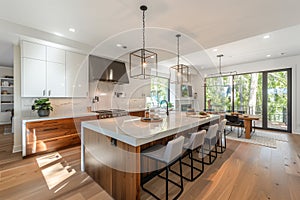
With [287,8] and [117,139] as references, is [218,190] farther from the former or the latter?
[287,8]

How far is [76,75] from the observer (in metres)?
3.68

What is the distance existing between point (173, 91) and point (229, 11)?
5.02m

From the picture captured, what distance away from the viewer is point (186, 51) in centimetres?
411

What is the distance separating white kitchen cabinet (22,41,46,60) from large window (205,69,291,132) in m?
7.06

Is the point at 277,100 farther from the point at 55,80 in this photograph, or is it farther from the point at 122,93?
the point at 55,80

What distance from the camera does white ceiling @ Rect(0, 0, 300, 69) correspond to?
2086 mm

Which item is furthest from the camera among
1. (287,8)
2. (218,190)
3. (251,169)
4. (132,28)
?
(132,28)

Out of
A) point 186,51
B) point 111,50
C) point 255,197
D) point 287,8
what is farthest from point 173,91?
point 255,197

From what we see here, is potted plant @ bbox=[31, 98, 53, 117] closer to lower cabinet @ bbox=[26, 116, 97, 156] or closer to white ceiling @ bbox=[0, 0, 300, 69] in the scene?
lower cabinet @ bbox=[26, 116, 97, 156]

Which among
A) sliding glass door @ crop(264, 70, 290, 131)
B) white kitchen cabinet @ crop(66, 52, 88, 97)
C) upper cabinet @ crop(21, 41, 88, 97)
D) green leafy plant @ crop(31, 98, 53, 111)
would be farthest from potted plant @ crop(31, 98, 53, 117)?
sliding glass door @ crop(264, 70, 290, 131)

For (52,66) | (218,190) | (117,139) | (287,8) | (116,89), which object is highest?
(287,8)

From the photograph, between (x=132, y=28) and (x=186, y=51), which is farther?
(x=186, y=51)

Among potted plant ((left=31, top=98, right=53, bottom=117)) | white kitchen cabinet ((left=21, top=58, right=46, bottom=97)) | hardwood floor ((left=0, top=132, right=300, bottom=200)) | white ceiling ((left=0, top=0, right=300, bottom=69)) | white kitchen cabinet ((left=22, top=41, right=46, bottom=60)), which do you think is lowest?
hardwood floor ((left=0, top=132, right=300, bottom=200))

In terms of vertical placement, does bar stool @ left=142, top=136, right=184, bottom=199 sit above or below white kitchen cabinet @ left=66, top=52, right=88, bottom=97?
below
